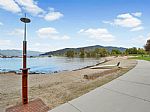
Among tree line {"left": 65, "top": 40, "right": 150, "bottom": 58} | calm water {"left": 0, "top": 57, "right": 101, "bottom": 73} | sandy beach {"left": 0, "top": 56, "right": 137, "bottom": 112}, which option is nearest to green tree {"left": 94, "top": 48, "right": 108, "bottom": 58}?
tree line {"left": 65, "top": 40, "right": 150, "bottom": 58}

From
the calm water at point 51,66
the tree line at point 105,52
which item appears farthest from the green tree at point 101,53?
the calm water at point 51,66

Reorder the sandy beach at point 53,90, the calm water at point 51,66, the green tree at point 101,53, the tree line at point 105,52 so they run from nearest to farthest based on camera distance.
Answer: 1. the sandy beach at point 53,90
2. the calm water at point 51,66
3. the tree line at point 105,52
4. the green tree at point 101,53

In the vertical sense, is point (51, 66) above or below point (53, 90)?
below

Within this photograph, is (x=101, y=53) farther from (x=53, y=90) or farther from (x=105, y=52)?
(x=53, y=90)

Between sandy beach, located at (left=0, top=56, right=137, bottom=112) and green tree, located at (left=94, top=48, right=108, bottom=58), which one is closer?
sandy beach, located at (left=0, top=56, right=137, bottom=112)

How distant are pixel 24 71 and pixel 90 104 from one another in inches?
113

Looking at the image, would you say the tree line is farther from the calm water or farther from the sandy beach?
the sandy beach

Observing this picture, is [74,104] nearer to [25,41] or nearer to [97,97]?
[97,97]

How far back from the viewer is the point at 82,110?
4844 mm

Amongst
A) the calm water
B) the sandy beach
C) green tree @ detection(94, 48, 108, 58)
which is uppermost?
green tree @ detection(94, 48, 108, 58)

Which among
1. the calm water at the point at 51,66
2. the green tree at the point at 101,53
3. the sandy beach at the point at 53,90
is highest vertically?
the green tree at the point at 101,53

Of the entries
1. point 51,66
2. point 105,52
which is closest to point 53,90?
point 51,66

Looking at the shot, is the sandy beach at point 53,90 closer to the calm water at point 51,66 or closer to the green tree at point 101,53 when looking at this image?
the calm water at point 51,66

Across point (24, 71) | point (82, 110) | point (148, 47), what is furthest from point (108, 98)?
point (148, 47)
